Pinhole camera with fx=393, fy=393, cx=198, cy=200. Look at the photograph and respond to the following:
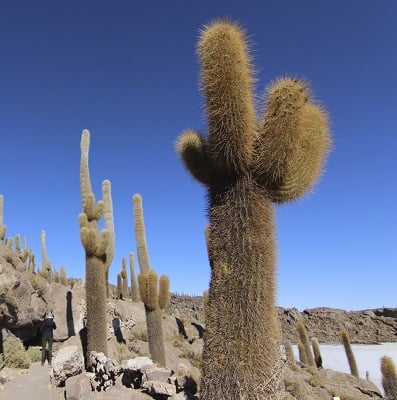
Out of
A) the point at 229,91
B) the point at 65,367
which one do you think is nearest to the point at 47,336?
the point at 65,367

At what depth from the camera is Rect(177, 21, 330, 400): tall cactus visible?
4.92m

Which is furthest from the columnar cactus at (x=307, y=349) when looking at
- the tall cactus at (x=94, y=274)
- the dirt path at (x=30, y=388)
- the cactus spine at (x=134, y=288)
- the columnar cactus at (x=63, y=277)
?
the dirt path at (x=30, y=388)

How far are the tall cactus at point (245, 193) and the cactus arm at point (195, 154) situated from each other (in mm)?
410

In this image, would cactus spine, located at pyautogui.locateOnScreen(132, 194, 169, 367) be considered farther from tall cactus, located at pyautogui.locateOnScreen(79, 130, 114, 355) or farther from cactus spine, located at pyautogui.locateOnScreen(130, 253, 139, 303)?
cactus spine, located at pyautogui.locateOnScreen(130, 253, 139, 303)

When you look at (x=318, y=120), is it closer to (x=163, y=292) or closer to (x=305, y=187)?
(x=305, y=187)

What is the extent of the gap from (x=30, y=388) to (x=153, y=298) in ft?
14.1

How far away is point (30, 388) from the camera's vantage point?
33.1ft

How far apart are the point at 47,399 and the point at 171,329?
32.6 ft

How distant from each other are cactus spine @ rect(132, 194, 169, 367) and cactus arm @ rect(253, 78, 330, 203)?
27.2ft

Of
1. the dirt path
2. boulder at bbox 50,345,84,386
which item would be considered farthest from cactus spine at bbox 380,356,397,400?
the dirt path

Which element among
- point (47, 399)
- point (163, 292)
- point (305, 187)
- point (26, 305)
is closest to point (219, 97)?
point (305, 187)

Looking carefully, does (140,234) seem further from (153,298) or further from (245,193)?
(245,193)

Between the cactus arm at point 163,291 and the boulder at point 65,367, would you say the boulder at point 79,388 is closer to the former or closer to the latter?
the boulder at point 65,367

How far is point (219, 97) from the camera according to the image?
512 centimetres
